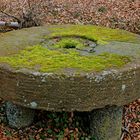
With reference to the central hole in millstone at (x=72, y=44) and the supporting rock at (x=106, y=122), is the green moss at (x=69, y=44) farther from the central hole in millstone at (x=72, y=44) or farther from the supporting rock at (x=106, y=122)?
the supporting rock at (x=106, y=122)

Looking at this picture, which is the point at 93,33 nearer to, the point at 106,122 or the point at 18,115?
the point at 106,122

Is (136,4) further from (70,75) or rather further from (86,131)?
(70,75)

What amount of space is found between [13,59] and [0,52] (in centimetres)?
42

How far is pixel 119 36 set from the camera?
596cm

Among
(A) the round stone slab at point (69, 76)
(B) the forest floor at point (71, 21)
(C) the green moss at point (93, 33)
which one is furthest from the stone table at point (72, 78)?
(B) the forest floor at point (71, 21)

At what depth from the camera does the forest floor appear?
209 inches

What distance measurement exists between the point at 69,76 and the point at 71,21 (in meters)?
5.04

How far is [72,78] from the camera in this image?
14.4 ft

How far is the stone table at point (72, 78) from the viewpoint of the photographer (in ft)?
14.5

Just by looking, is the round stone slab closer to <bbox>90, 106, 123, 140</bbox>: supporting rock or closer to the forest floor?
<bbox>90, 106, 123, 140</bbox>: supporting rock

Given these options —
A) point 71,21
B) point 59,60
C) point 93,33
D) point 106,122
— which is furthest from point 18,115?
point 71,21

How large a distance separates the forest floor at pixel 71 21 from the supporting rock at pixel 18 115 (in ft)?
0.29

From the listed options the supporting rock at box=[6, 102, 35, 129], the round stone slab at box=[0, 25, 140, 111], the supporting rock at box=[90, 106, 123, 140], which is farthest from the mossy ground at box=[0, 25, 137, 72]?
the supporting rock at box=[6, 102, 35, 129]

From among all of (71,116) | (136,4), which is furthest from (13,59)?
(136,4)
